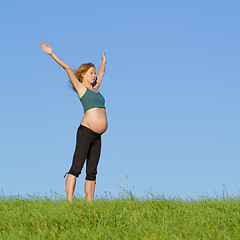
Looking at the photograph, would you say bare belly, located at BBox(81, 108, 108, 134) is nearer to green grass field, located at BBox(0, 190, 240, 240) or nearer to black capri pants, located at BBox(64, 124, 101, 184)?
black capri pants, located at BBox(64, 124, 101, 184)

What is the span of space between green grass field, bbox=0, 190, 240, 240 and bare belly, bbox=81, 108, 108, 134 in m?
1.47

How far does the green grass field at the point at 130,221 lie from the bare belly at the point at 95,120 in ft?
4.81

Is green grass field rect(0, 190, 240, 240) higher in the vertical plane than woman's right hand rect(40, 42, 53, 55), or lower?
lower

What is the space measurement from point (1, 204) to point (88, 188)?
6.02 feet

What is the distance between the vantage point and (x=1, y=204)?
734 cm

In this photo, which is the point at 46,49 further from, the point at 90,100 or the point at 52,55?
the point at 90,100

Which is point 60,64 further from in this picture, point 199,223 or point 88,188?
point 199,223

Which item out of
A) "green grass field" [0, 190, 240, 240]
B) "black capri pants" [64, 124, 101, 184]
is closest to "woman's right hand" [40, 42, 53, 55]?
"black capri pants" [64, 124, 101, 184]

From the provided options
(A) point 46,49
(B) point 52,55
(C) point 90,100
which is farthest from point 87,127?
(A) point 46,49

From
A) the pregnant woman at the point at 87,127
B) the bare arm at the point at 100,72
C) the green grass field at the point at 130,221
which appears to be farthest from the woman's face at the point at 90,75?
the green grass field at the point at 130,221

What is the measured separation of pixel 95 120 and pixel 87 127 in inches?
8.2

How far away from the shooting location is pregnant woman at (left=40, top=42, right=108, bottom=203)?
693cm

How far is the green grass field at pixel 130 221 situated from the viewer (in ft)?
15.7

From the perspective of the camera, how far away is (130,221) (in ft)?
17.0
